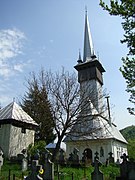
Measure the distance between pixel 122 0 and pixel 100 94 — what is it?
15.0 metres

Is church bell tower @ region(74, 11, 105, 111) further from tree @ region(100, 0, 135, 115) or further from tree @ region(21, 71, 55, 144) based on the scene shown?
tree @ region(100, 0, 135, 115)

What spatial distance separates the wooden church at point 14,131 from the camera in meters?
20.3

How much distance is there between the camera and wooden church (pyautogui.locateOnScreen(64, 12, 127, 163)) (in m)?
19.6

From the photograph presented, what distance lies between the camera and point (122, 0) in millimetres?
8977

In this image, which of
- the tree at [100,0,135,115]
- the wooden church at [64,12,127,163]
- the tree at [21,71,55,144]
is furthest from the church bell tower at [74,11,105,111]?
the tree at [100,0,135,115]

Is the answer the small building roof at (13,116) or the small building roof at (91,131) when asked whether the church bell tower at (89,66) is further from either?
the small building roof at (13,116)

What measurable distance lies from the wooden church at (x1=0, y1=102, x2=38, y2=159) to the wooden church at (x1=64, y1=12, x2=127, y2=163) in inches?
188

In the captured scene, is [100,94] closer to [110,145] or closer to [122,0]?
[110,145]

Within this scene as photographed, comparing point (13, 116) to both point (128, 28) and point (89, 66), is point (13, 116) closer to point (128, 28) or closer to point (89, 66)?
point (128, 28)

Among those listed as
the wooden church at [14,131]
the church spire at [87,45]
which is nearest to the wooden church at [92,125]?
the church spire at [87,45]

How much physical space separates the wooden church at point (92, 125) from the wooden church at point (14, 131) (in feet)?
15.7

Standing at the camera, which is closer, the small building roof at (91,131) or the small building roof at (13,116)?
the small building roof at (91,131)

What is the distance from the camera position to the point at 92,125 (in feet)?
80.1

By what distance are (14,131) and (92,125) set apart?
880cm
